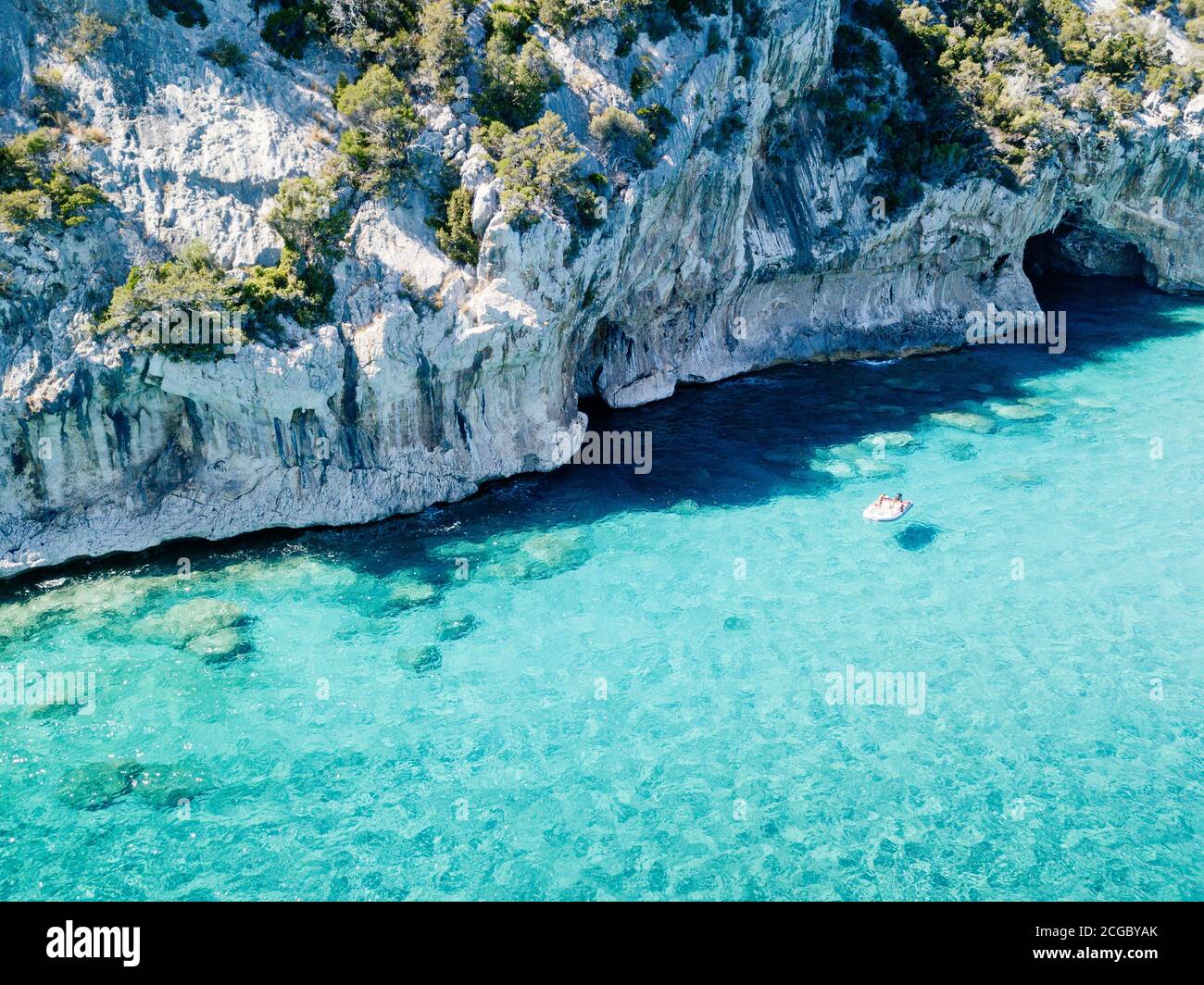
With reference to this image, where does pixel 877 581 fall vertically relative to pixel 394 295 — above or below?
below

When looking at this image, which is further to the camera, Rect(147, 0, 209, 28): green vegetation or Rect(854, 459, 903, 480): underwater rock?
Rect(854, 459, 903, 480): underwater rock

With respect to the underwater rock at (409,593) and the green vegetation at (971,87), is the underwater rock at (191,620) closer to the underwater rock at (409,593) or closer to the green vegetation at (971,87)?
the underwater rock at (409,593)

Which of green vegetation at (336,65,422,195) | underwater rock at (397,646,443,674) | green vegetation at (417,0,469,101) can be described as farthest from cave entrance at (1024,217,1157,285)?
underwater rock at (397,646,443,674)

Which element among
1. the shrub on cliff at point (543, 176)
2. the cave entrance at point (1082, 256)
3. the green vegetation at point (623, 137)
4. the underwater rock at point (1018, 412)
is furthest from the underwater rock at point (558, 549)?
the cave entrance at point (1082, 256)

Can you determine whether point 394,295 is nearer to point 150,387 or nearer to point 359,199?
point 359,199

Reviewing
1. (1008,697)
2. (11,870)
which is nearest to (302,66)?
(11,870)

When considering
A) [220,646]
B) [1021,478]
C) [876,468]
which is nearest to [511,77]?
[876,468]

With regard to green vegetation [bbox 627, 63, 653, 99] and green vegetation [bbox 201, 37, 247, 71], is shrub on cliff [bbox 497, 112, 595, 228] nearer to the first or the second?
green vegetation [bbox 627, 63, 653, 99]
